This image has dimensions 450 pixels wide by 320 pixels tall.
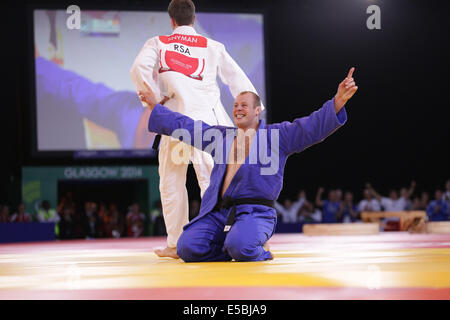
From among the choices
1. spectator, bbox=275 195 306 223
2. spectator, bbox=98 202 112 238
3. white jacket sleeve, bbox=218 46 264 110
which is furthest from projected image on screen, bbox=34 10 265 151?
white jacket sleeve, bbox=218 46 264 110

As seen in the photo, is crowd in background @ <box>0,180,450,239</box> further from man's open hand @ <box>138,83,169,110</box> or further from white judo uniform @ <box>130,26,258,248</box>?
man's open hand @ <box>138,83,169,110</box>

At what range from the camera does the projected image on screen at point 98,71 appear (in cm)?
897

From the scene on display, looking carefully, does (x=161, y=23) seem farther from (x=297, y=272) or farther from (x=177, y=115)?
(x=297, y=272)

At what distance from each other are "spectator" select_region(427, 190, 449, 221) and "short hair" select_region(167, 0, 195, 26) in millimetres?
6042

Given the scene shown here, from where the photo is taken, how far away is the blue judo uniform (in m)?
2.75

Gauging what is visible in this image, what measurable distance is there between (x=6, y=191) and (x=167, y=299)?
30.2ft

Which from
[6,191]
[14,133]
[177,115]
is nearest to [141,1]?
[14,133]

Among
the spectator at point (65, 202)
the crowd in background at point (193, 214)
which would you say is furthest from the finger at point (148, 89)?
the spectator at point (65, 202)

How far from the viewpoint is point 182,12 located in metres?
3.59

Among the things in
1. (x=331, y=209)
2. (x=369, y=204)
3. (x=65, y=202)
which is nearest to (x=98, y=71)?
(x=65, y=202)

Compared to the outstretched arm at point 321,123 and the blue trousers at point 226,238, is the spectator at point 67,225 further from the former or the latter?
the outstretched arm at point 321,123

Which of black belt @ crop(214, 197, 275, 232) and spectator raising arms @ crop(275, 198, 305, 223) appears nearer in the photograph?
black belt @ crop(214, 197, 275, 232)

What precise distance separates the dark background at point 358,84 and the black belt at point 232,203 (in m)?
6.41

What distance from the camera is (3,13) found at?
9328mm
